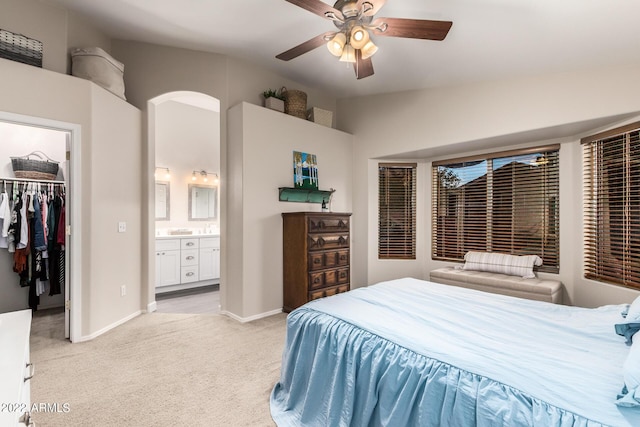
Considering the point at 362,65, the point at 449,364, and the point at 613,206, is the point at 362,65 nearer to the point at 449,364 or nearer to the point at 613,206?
the point at 449,364

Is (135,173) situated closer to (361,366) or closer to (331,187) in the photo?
(331,187)

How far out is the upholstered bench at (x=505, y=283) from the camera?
10.8 feet

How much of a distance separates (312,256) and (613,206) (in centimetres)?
318

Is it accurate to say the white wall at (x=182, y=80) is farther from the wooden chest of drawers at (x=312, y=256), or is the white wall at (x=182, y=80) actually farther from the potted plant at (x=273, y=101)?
the wooden chest of drawers at (x=312, y=256)

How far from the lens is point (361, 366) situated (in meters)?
1.51

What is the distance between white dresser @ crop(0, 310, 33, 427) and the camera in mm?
697

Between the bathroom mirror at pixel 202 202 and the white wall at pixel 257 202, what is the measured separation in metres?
2.37

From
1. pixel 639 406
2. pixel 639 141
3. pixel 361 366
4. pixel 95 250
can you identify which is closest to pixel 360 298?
pixel 361 366

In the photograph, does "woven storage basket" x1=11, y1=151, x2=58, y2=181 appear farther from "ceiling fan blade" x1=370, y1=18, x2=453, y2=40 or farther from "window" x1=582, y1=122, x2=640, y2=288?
"window" x1=582, y1=122, x2=640, y2=288

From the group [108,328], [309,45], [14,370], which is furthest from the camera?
[108,328]

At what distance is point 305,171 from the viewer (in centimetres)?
429

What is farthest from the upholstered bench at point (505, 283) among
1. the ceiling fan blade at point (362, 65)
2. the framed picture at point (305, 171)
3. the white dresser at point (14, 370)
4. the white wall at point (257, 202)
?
the white dresser at point (14, 370)

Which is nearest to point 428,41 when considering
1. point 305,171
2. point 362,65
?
point 362,65

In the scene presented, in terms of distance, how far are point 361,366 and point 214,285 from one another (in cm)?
466
